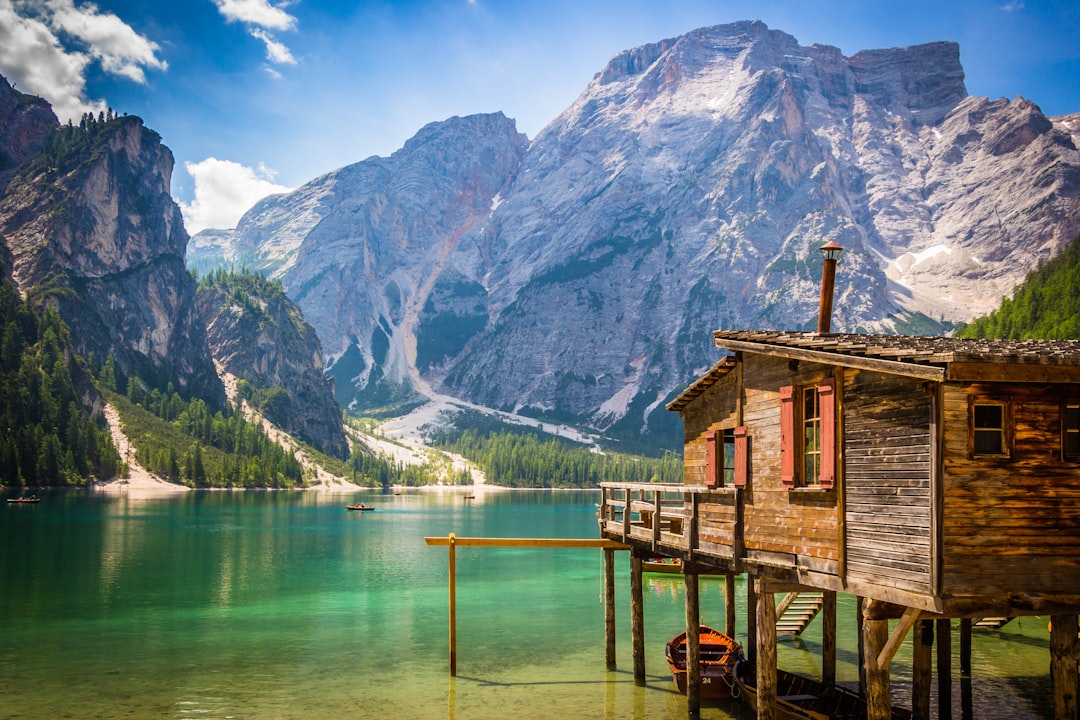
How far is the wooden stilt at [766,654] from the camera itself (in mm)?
25188

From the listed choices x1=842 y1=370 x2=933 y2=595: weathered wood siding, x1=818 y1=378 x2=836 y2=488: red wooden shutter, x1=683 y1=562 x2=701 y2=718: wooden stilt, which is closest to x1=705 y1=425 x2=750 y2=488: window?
x1=683 y1=562 x2=701 y2=718: wooden stilt

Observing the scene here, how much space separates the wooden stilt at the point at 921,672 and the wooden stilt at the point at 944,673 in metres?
3.12

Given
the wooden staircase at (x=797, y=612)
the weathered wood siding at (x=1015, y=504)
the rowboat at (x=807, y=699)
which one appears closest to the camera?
the weathered wood siding at (x=1015, y=504)

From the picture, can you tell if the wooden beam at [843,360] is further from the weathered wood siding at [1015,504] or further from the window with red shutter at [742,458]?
the window with red shutter at [742,458]

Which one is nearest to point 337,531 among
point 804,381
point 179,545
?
point 179,545

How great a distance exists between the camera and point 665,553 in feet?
Result: 105

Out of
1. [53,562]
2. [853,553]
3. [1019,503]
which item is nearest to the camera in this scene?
[1019,503]

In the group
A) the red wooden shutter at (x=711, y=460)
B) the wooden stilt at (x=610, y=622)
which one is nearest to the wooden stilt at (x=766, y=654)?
the red wooden shutter at (x=711, y=460)

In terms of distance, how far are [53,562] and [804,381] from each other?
228 ft

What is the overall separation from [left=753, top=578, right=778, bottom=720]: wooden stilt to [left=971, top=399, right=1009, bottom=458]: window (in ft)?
25.0

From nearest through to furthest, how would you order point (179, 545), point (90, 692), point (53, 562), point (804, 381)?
point (804, 381), point (90, 692), point (53, 562), point (179, 545)

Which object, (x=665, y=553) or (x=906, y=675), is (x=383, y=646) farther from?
(x=906, y=675)

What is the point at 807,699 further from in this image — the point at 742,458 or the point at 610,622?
the point at 610,622

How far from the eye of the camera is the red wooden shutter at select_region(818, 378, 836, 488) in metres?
22.6
